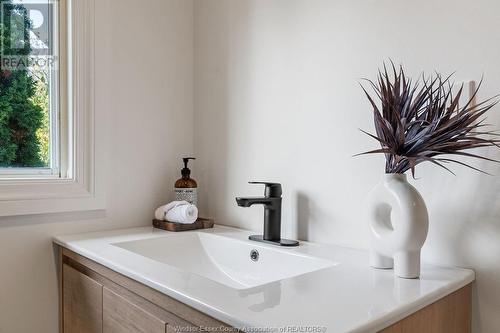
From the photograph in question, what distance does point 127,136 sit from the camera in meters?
1.73

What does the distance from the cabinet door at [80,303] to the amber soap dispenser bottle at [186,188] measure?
50cm

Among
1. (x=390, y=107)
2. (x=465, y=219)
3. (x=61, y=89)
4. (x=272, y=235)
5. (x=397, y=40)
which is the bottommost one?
(x=272, y=235)

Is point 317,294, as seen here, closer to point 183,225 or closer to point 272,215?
point 272,215

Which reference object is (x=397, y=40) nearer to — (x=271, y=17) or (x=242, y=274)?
(x=271, y=17)

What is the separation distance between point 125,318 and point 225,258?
0.45 metres

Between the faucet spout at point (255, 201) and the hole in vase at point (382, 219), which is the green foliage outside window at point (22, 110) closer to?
the faucet spout at point (255, 201)

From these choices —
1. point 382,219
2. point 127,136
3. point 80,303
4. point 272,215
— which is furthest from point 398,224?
point 127,136

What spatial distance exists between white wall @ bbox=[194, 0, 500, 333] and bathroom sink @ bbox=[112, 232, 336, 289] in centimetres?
18

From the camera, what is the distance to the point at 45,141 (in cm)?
159

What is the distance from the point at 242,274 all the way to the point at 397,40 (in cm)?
87

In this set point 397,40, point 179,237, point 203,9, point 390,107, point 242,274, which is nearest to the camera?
point 390,107

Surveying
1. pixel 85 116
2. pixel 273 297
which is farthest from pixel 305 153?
pixel 85 116

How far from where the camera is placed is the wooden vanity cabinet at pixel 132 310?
0.86 m

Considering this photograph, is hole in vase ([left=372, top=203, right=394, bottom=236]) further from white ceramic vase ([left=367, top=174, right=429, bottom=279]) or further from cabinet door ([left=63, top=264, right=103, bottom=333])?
cabinet door ([left=63, top=264, right=103, bottom=333])
